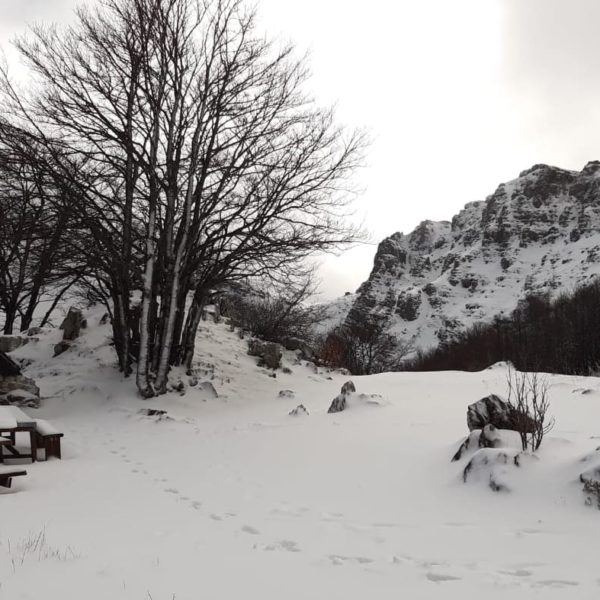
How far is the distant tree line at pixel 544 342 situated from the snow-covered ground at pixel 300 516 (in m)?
35.2

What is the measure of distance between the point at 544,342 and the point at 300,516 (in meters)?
57.3

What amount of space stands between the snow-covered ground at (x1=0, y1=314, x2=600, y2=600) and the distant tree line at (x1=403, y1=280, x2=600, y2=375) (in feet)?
115

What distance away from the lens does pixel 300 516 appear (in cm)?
401

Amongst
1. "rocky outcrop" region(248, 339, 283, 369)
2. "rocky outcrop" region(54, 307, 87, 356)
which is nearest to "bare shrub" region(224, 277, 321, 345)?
"rocky outcrop" region(248, 339, 283, 369)

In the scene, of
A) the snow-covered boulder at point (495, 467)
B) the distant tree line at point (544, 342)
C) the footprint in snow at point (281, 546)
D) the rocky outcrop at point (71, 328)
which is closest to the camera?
the footprint in snow at point (281, 546)

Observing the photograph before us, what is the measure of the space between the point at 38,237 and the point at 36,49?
13.4 ft

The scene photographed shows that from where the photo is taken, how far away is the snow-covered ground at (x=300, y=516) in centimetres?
265

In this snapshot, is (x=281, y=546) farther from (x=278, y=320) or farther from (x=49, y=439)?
(x=278, y=320)

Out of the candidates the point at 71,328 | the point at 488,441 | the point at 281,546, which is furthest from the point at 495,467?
the point at 71,328

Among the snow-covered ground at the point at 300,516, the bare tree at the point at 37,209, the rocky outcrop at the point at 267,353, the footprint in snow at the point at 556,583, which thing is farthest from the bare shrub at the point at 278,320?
the footprint in snow at the point at 556,583

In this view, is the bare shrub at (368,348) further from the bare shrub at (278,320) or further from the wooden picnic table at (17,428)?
the wooden picnic table at (17,428)

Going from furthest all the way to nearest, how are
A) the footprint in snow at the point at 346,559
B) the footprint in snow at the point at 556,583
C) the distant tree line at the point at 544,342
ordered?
1. the distant tree line at the point at 544,342
2. the footprint in snow at the point at 346,559
3. the footprint in snow at the point at 556,583

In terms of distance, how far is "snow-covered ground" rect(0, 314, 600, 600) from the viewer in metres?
2.65

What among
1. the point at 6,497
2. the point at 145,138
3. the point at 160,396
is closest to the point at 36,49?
the point at 145,138
